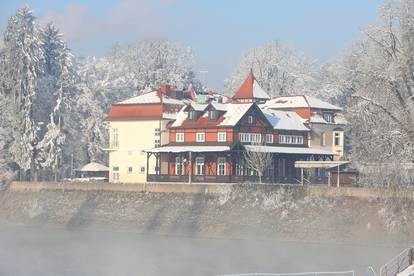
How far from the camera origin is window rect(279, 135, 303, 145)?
78.1 m

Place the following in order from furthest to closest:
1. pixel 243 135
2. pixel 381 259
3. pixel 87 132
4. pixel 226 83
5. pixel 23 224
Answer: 1. pixel 226 83
2. pixel 87 132
3. pixel 243 135
4. pixel 23 224
5. pixel 381 259

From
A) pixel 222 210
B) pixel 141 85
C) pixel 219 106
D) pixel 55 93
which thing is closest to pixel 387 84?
pixel 222 210

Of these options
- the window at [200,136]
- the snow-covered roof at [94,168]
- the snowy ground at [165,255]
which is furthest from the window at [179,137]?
the snowy ground at [165,255]

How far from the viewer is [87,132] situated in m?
88.6

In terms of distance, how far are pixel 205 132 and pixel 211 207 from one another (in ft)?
46.8

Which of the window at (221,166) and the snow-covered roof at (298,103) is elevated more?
the snow-covered roof at (298,103)

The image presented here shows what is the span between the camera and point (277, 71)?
380 ft

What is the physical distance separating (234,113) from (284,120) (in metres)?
6.82

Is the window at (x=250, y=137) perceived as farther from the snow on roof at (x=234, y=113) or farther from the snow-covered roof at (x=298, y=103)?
the snow-covered roof at (x=298, y=103)

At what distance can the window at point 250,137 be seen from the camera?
242 ft

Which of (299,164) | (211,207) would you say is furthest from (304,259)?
(299,164)

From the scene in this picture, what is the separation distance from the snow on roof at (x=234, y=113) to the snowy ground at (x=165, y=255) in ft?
53.9

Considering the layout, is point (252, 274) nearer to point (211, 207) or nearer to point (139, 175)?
point (211, 207)

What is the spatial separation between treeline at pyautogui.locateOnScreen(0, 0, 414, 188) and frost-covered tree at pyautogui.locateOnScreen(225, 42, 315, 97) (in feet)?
0.45
